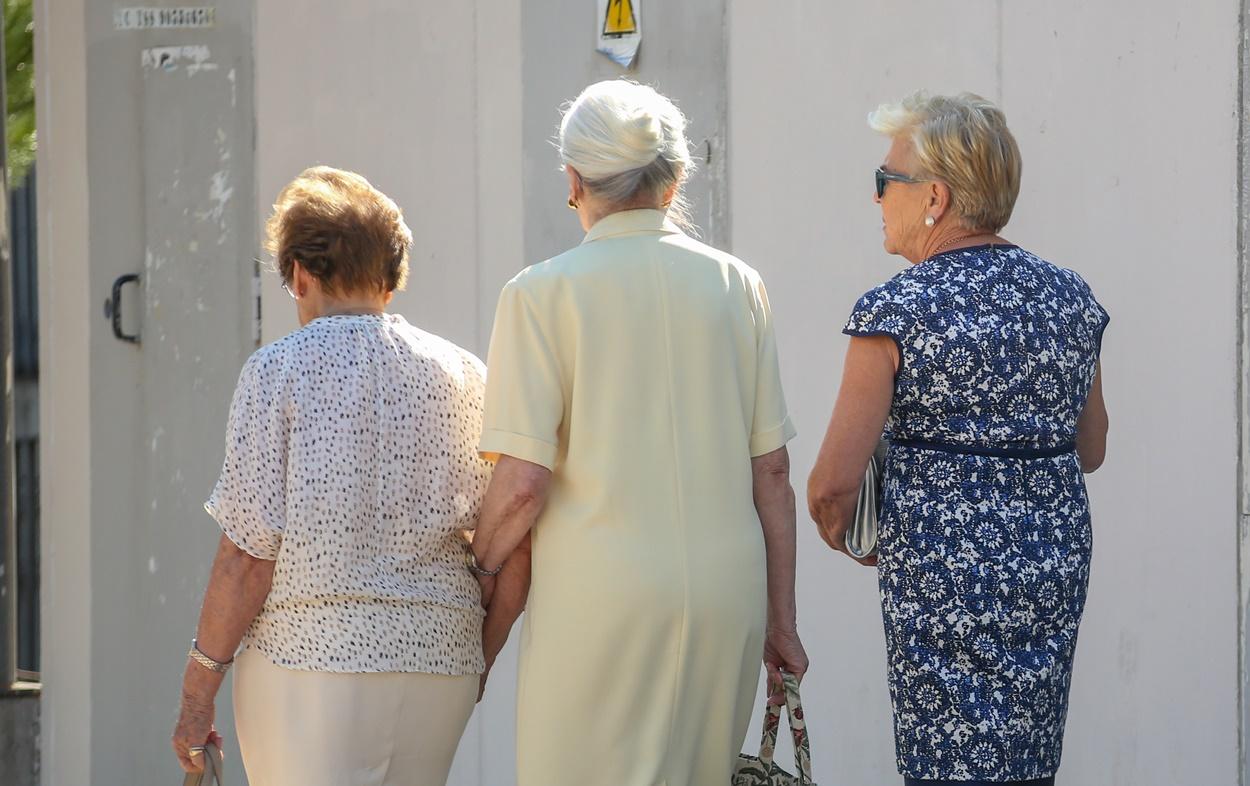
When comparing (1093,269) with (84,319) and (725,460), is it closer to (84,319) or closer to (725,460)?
(725,460)

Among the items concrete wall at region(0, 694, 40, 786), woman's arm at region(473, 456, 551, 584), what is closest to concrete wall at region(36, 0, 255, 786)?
concrete wall at region(0, 694, 40, 786)

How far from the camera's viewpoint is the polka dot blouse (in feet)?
8.45

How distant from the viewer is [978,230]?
279 centimetres

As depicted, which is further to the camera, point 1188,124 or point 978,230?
point 1188,124

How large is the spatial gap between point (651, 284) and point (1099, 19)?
195cm

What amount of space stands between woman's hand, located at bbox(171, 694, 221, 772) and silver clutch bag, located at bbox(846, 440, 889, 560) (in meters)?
1.15

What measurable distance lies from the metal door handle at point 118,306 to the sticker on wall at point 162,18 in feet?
2.29

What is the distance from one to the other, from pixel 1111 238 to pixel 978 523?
1.69 meters

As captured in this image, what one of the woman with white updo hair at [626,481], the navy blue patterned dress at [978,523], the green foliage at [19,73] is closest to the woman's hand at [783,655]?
the woman with white updo hair at [626,481]

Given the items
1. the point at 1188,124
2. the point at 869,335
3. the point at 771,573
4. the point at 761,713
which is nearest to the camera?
the point at 869,335

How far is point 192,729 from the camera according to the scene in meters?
2.71

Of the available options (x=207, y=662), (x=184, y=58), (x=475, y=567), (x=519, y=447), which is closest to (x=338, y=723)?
(x=207, y=662)

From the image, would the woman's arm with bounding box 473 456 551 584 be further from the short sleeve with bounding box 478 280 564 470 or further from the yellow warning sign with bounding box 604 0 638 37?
the yellow warning sign with bounding box 604 0 638 37

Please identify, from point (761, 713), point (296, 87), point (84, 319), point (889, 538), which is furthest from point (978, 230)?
point (84, 319)
